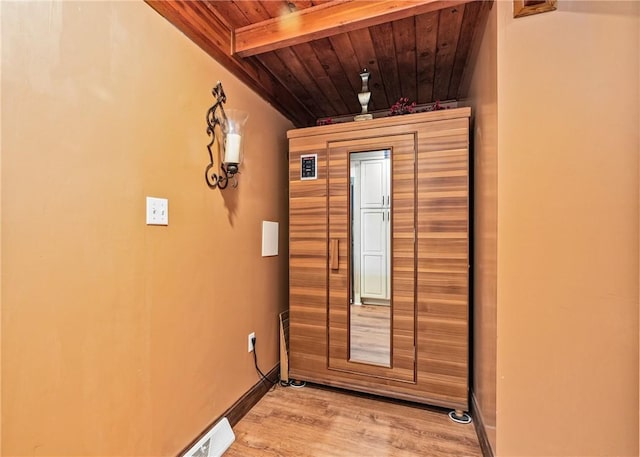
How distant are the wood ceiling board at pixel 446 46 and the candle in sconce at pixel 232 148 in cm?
127

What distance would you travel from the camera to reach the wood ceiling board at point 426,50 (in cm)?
163

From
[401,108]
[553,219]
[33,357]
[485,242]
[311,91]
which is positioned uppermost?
[311,91]

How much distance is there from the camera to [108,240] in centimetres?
112

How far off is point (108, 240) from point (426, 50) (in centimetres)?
201

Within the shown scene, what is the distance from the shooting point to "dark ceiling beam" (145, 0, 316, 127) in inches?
55.4

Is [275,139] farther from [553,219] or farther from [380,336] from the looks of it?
[553,219]

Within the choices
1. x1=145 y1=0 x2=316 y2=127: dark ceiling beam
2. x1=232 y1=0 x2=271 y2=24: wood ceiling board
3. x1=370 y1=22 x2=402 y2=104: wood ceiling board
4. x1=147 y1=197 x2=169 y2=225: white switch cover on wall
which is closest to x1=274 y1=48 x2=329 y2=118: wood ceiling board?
x1=145 y1=0 x2=316 y2=127: dark ceiling beam

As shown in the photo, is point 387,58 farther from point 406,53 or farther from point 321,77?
point 321,77

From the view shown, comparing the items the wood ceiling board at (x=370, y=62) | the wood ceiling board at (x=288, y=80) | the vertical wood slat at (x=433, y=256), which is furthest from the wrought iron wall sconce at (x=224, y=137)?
the wood ceiling board at (x=370, y=62)

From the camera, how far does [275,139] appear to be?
2367 mm

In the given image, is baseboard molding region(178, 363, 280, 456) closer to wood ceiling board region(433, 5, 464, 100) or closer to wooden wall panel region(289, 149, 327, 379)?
wooden wall panel region(289, 149, 327, 379)

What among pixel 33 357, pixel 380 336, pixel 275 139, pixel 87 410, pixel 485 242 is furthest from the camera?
pixel 275 139

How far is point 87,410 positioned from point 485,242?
5.98 ft

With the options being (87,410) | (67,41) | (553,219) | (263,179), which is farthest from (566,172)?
(87,410)
